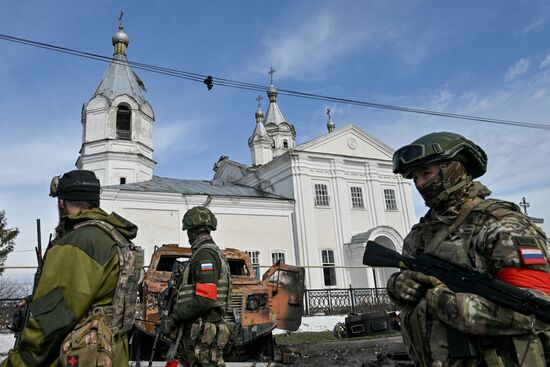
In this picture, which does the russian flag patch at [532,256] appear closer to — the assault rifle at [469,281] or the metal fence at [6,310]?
the assault rifle at [469,281]

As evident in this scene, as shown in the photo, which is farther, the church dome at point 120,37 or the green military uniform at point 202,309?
the church dome at point 120,37

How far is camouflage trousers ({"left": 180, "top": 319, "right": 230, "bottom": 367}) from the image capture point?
3977 mm

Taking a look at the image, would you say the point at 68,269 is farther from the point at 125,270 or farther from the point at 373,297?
the point at 373,297

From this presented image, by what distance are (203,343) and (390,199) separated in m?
27.3

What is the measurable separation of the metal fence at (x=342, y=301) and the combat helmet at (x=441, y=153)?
16.9m

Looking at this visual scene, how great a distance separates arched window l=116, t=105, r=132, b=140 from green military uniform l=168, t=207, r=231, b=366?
2522 centimetres

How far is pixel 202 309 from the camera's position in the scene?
395cm

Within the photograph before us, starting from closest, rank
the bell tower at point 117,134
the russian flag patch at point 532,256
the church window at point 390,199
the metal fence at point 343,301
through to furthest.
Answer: the russian flag patch at point 532,256 → the metal fence at point 343,301 → the bell tower at point 117,134 → the church window at point 390,199

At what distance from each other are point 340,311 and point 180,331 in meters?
16.7

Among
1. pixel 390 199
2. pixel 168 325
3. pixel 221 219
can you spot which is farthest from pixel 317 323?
pixel 390 199

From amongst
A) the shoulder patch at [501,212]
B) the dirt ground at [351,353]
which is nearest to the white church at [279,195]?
the dirt ground at [351,353]

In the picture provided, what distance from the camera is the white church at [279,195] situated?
78.1ft

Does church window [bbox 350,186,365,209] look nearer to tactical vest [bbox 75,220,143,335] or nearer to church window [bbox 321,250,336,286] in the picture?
church window [bbox 321,250,336,286]

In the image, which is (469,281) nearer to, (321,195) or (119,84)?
(321,195)
